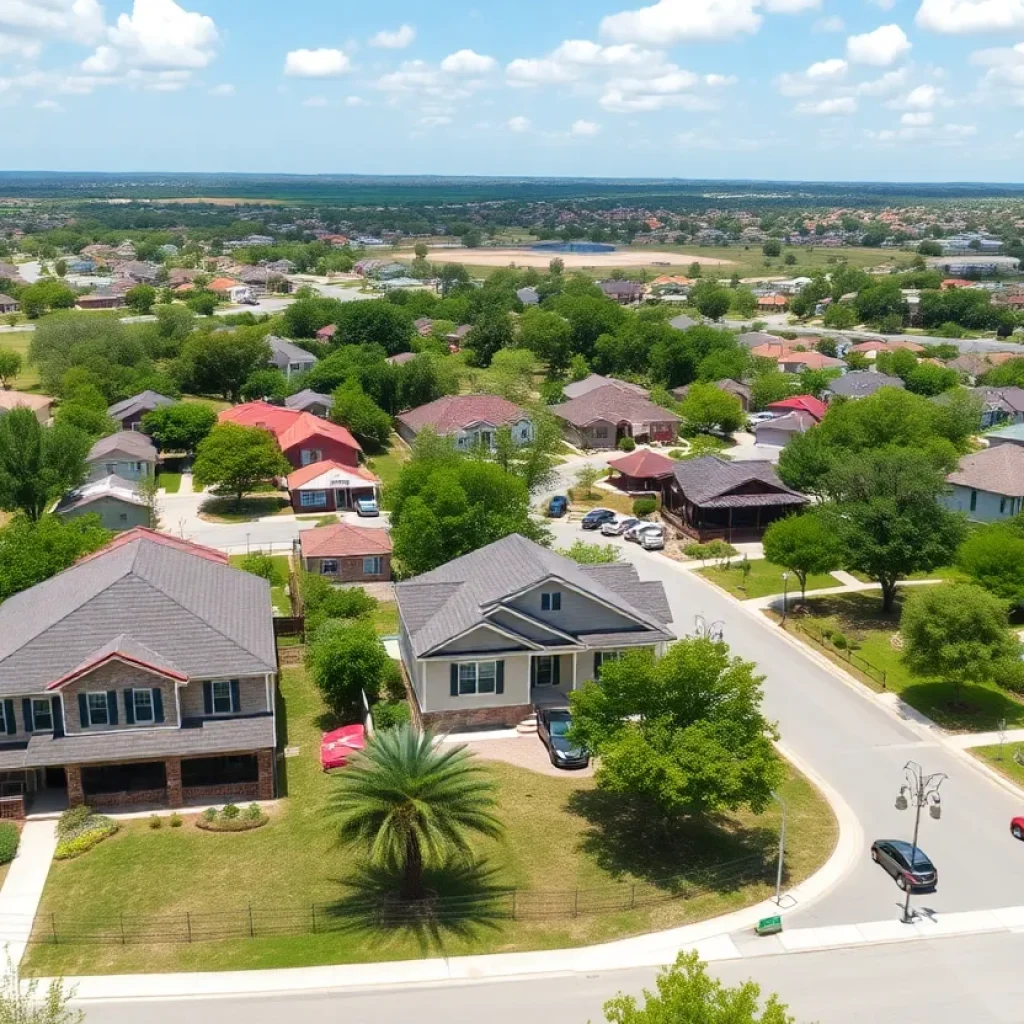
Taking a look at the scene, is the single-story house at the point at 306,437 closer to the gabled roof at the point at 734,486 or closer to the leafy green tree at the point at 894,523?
the gabled roof at the point at 734,486

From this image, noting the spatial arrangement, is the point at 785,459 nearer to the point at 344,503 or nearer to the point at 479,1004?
the point at 344,503

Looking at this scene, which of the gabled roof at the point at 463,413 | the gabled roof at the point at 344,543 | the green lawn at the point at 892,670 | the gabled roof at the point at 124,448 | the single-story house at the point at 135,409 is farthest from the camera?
the single-story house at the point at 135,409

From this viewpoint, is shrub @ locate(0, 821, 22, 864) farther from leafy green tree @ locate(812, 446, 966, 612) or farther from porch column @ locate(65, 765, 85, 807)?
leafy green tree @ locate(812, 446, 966, 612)

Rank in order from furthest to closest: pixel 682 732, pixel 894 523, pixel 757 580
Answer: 1. pixel 757 580
2. pixel 894 523
3. pixel 682 732

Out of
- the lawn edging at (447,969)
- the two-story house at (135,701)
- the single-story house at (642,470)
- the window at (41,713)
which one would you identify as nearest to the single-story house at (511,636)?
the two-story house at (135,701)

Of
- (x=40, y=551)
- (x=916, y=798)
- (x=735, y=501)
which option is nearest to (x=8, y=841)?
(x=40, y=551)

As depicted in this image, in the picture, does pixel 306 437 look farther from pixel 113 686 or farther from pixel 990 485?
pixel 990 485

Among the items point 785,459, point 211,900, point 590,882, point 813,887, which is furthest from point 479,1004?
point 785,459
